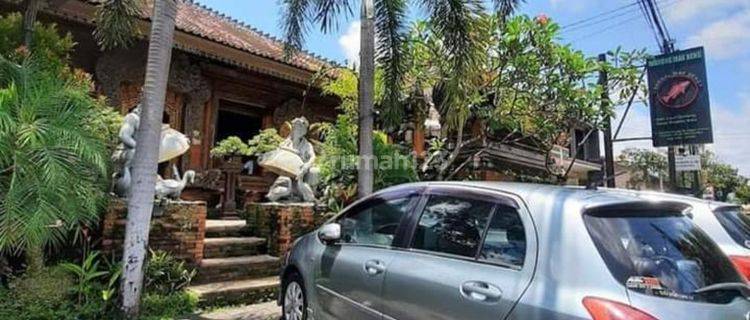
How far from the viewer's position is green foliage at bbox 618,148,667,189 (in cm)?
3841

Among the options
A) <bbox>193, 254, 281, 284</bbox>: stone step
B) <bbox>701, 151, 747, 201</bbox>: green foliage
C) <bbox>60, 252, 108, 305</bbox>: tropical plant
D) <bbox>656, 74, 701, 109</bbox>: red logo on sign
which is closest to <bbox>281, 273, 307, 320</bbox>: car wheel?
<bbox>193, 254, 281, 284</bbox>: stone step

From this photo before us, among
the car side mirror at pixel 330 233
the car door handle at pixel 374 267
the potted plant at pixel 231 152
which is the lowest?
the car door handle at pixel 374 267

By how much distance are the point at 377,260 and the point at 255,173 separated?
8600 millimetres

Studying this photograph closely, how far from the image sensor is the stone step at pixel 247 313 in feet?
17.4

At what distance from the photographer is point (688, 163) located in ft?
38.9

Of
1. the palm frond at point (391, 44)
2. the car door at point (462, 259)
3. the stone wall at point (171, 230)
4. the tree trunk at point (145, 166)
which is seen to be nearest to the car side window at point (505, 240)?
the car door at point (462, 259)

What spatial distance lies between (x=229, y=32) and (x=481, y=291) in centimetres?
1066

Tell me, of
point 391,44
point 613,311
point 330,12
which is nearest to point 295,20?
point 330,12

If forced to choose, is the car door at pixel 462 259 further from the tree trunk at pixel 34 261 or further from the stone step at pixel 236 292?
the tree trunk at pixel 34 261

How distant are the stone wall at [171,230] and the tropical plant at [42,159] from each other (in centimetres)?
57

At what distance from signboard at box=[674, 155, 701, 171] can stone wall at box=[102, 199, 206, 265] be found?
431 inches

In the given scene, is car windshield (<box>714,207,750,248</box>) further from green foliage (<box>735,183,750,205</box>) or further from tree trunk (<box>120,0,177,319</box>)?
green foliage (<box>735,183,750,205</box>)

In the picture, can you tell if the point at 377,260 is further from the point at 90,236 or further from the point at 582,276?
the point at 90,236

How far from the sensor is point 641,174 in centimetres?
3966
